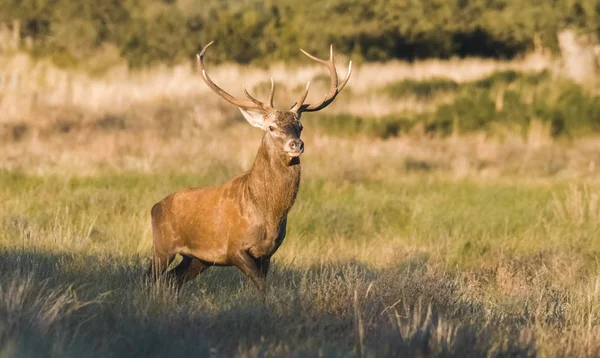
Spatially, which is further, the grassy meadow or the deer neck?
the deer neck

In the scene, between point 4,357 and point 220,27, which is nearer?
Result: point 4,357

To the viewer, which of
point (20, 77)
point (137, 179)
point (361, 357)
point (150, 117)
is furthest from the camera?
point (20, 77)

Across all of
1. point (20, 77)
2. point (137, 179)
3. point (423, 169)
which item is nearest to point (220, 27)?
point (20, 77)

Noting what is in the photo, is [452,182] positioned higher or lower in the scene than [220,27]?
lower

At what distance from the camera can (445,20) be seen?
43.5m

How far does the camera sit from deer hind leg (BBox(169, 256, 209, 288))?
860 cm

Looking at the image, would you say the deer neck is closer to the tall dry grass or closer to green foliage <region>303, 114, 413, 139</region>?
the tall dry grass

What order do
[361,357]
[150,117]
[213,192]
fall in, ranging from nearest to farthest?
1. [361,357]
2. [213,192]
3. [150,117]

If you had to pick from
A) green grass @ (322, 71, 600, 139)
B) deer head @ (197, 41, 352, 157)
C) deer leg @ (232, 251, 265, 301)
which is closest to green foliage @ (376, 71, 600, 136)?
green grass @ (322, 71, 600, 139)

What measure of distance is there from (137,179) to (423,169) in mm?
5394

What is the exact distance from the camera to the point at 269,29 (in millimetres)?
41969

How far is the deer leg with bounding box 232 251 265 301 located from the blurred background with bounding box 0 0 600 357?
0.36 feet

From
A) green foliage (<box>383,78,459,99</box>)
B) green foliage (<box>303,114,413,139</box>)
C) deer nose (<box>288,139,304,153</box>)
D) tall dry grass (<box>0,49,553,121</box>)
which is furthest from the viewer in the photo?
green foliage (<box>383,78,459,99</box>)

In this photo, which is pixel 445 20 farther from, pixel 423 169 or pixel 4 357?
pixel 4 357
